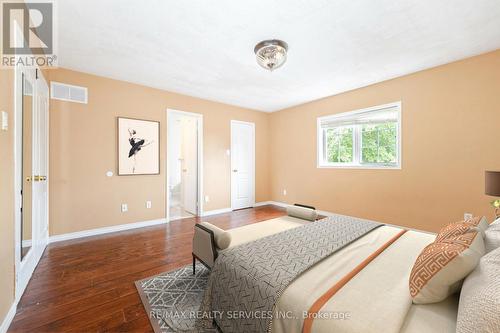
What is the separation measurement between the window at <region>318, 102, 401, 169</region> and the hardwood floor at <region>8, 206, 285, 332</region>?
133 inches

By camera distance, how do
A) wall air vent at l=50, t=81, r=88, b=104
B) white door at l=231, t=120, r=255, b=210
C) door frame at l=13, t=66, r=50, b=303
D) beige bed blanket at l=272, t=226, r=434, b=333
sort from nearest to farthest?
beige bed blanket at l=272, t=226, r=434, b=333 → door frame at l=13, t=66, r=50, b=303 → wall air vent at l=50, t=81, r=88, b=104 → white door at l=231, t=120, r=255, b=210

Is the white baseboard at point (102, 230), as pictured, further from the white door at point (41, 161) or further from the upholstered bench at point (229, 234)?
the upholstered bench at point (229, 234)

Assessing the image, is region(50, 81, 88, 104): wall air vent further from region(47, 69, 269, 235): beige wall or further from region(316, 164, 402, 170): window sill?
region(316, 164, 402, 170): window sill

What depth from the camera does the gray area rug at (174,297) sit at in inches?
61.3

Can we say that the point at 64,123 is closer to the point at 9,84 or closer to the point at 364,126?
the point at 9,84

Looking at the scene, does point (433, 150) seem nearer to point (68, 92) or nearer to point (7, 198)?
point (7, 198)

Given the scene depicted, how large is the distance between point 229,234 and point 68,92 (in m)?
3.46

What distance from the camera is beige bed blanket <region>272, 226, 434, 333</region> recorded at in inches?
35.1

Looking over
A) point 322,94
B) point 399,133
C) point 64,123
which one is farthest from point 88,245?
point 399,133

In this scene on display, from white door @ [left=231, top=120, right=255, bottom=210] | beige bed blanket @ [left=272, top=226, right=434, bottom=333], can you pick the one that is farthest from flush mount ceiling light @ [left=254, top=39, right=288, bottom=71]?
white door @ [left=231, top=120, right=255, bottom=210]

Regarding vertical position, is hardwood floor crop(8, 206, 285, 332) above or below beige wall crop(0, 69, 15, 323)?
below

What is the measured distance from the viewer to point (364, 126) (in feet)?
13.2

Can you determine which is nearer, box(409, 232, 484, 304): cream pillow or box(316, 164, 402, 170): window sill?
box(409, 232, 484, 304): cream pillow

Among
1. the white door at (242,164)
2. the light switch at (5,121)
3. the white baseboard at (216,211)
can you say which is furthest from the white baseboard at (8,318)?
the white door at (242,164)
